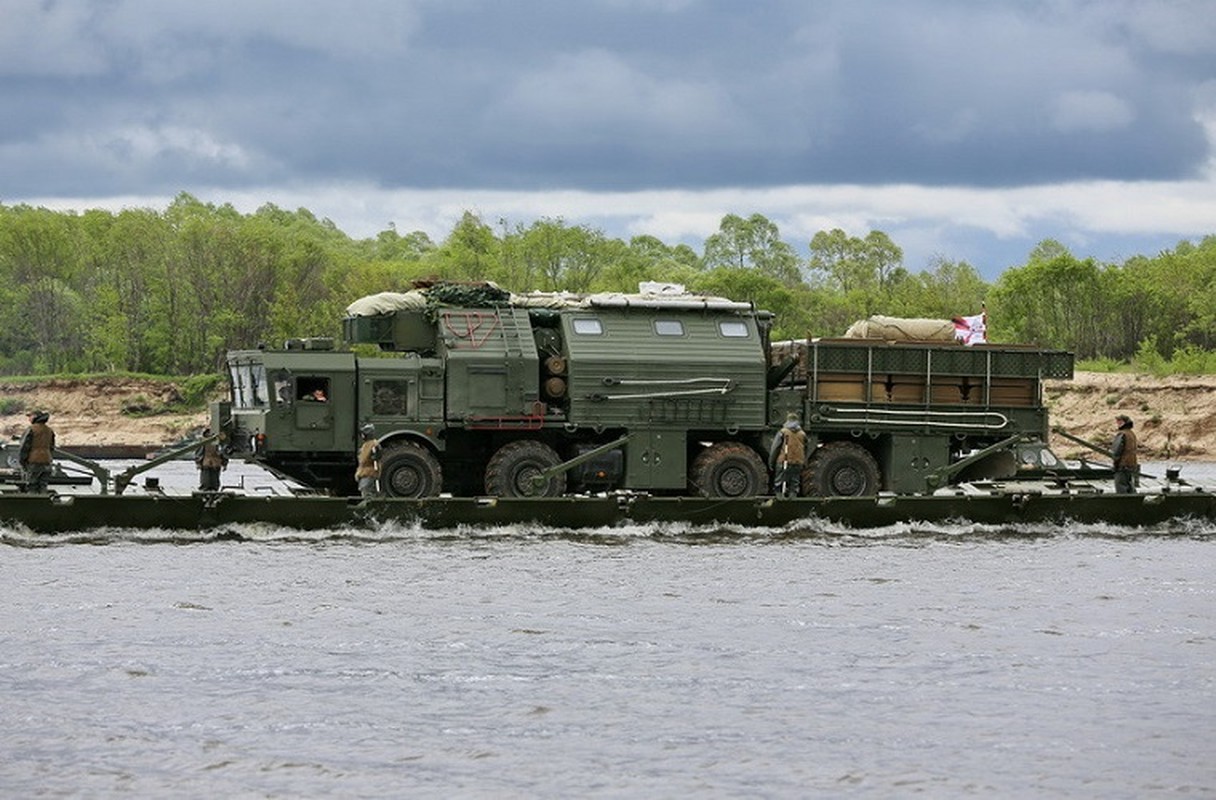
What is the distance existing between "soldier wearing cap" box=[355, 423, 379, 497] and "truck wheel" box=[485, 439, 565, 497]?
2.51m

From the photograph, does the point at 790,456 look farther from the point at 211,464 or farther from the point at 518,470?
the point at 211,464

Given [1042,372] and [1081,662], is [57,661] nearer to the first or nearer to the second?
[1081,662]

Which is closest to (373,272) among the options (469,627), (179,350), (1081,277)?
(179,350)

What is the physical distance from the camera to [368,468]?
30.8 metres

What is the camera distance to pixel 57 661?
66.0 ft

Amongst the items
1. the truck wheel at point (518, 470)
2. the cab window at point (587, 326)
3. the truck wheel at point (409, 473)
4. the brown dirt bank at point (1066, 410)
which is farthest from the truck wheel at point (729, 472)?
the brown dirt bank at point (1066, 410)

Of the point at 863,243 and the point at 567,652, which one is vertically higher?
the point at 863,243

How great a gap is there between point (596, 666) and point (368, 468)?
11.1m

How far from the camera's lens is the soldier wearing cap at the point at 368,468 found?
3070 cm

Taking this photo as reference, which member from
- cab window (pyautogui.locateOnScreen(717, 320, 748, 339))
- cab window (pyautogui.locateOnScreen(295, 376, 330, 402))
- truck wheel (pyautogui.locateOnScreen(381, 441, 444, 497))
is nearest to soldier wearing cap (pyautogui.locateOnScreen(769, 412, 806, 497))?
cab window (pyautogui.locateOnScreen(717, 320, 748, 339))

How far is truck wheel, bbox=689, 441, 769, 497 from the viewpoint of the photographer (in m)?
34.1

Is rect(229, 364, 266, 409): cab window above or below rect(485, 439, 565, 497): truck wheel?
above

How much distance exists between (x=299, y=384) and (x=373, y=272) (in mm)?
73616

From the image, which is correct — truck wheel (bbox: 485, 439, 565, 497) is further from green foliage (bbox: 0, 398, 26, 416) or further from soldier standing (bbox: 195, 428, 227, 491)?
green foliage (bbox: 0, 398, 26, 416)
